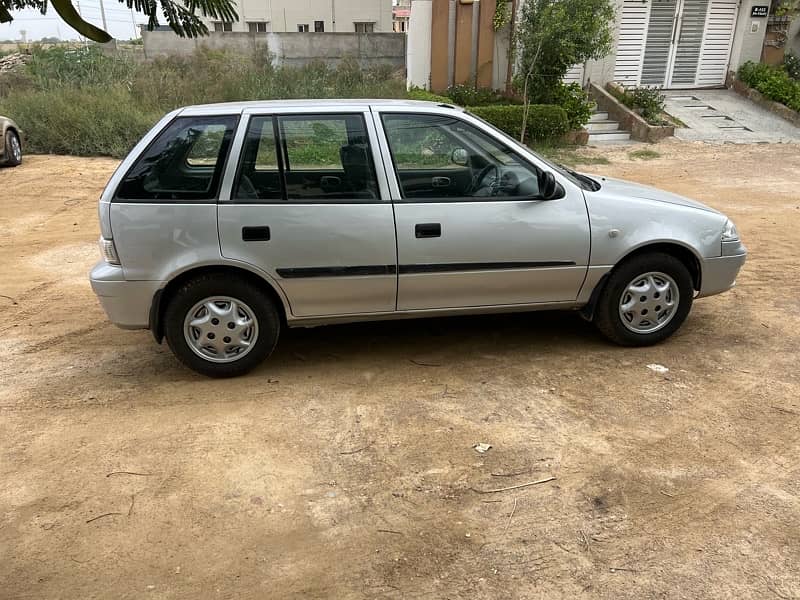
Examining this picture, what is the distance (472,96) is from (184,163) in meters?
12.6

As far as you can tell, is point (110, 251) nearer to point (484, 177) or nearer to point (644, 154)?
point (484, 177)

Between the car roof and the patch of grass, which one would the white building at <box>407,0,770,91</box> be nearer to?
the patch of grass

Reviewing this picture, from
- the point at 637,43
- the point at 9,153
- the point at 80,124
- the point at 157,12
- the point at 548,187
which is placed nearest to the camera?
the point at 157,12

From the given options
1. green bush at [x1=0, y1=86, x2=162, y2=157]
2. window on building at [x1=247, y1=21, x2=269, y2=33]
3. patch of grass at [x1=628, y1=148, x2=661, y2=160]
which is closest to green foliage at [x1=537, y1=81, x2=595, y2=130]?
patch of grass at [x1=628, y1=148, x2=661, y2=160]

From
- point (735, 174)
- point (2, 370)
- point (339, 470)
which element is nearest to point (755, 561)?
point (339, 470)

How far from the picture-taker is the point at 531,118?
46.3ft

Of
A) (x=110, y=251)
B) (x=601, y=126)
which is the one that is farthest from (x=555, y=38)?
(x=110, y=251)

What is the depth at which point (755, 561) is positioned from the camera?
2797 mm

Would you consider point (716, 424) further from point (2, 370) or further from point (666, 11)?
point (666, 11)

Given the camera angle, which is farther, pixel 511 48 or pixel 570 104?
pixel 511 48

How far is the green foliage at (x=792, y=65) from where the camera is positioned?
17.6 meters

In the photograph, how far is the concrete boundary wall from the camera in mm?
22094

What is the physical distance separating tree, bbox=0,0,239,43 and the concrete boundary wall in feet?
67.4

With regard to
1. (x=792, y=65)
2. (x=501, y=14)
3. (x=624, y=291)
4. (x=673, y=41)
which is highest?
(x=501, y=14)
